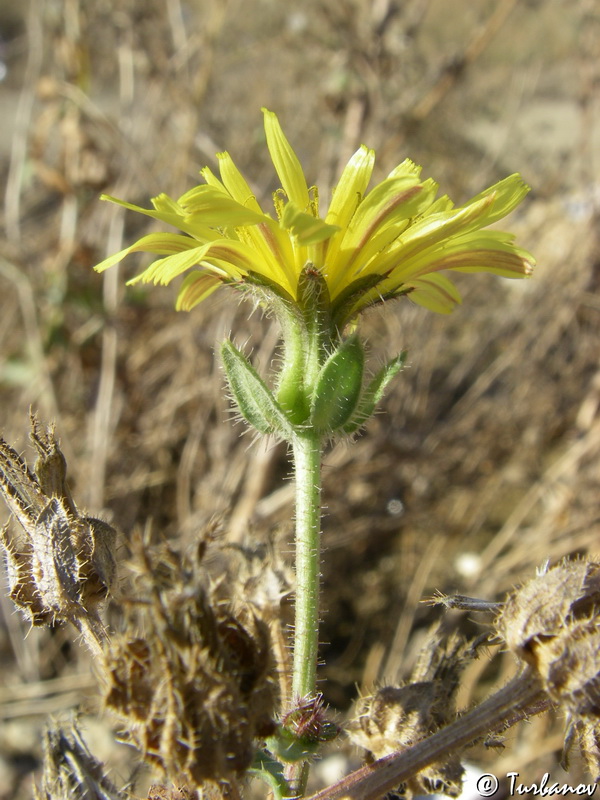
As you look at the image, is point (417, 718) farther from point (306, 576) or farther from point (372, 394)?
point (372, 394)

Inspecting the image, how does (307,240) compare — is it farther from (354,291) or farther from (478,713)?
(478,713)

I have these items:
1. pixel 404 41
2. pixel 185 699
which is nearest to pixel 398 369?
pixel 185 699

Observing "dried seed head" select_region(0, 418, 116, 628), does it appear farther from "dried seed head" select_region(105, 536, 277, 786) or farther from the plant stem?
the plant stem

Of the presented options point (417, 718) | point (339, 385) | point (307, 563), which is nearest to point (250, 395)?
point (339, 385)

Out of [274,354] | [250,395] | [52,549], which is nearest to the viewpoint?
[52,549]

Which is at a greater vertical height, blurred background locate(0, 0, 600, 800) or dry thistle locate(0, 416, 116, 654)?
blurred background locate(0, 0, 600, 800)

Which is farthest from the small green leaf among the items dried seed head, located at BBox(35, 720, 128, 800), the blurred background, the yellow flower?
the blurred background
